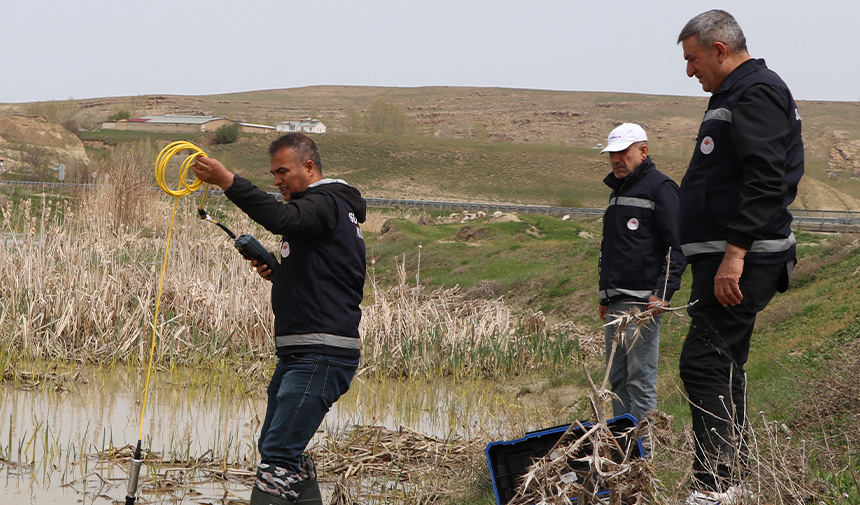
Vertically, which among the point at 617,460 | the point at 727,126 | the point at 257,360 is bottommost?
the point at 257,360

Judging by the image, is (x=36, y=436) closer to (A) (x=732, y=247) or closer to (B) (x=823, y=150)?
(A) (x=732, y=247)

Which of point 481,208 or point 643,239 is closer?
point 643,239

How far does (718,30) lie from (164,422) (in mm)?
5207

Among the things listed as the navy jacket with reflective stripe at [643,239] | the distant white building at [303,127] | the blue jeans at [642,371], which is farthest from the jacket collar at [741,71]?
the distant white building at [303,127]

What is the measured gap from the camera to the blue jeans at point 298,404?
3975 millimetres

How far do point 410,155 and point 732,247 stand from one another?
89.6m

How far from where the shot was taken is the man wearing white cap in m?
5.32

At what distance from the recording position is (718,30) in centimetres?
A: 403

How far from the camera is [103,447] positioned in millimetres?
5852

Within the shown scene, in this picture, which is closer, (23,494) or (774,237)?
(774,237)

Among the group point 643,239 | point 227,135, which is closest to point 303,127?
point 227,135

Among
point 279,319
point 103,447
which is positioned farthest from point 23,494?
point 279,319

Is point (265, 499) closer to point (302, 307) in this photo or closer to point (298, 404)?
point (298, 404)

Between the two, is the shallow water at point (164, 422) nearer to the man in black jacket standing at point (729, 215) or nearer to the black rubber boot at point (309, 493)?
the black rubber boot at point (309, 493)
